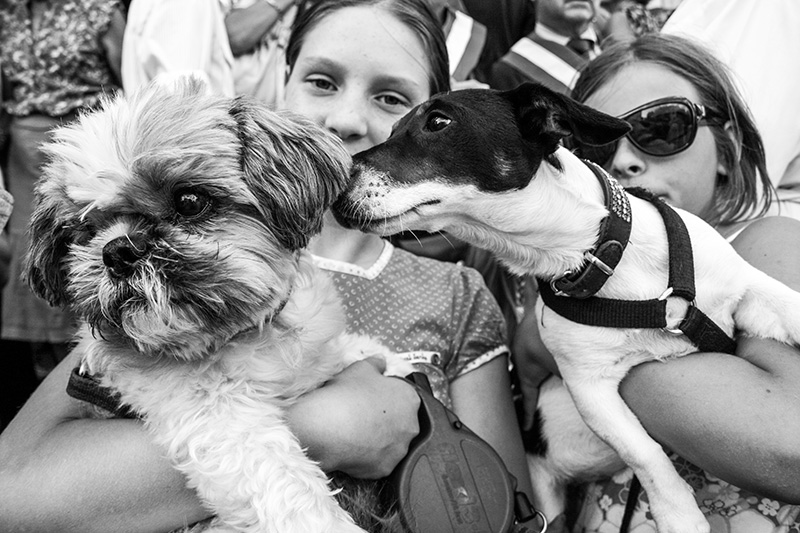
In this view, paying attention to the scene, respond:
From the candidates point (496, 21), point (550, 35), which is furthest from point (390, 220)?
point (496, 21)

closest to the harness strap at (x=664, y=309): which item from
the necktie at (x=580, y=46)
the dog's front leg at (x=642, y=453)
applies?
the dog's front leg at (x=642, y=453)

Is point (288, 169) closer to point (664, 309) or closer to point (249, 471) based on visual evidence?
point (249, 471)

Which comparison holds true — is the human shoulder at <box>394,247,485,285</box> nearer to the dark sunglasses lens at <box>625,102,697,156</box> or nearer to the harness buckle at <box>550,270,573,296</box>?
the harness buckle at <box>550,270,573,296</box>

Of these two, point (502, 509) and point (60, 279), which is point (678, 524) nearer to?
point (502, 509)

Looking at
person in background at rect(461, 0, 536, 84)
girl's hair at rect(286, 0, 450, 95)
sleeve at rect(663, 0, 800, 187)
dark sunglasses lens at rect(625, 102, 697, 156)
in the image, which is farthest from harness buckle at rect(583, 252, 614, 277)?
person in background at rect(461, 0, 536, 84)

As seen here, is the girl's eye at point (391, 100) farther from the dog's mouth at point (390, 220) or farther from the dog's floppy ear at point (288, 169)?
the dog's mouth at point (390, 220)

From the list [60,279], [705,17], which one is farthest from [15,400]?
[705,17]

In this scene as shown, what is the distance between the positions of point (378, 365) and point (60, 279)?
3.07 feet

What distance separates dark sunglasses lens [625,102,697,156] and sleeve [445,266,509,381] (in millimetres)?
796

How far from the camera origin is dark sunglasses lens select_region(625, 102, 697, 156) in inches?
89.0

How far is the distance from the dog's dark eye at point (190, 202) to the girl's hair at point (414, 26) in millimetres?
1147

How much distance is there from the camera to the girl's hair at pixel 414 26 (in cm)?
254

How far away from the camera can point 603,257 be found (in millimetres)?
1860

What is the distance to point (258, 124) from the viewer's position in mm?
1760
